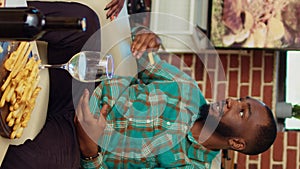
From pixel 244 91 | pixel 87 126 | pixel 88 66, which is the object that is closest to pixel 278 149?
pixel 244 91

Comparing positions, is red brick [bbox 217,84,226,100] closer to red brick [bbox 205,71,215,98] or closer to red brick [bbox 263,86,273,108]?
red brick [bbox 205,71,215,98]

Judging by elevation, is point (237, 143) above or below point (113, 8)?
below

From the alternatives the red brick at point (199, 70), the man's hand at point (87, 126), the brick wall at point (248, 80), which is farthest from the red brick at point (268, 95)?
the man's hand at point (87, 126)

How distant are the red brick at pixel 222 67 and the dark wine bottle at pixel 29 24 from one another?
6.13 ft

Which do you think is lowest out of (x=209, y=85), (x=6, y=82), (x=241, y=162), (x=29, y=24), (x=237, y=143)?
(x=241, y=162)

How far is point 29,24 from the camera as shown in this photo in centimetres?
69

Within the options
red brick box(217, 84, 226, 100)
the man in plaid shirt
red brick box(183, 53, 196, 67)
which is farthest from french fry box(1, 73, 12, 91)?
red brick box(183, 53, 196, 67)

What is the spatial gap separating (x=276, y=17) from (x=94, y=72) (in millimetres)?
1583

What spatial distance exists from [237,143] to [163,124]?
9.7 inches

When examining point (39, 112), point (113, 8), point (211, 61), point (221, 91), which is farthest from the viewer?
point (211, 61)

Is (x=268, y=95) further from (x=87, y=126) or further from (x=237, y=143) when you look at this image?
(x=87, y=126)

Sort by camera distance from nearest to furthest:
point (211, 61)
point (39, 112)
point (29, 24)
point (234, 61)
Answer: point (29, 24) < point (39, 112) < point (211, 61) < point (234, 61)

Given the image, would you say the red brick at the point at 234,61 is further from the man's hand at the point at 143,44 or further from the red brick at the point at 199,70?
the man's hand at the point at 143,44

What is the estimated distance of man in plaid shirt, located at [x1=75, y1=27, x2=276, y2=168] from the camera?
1473 mm
